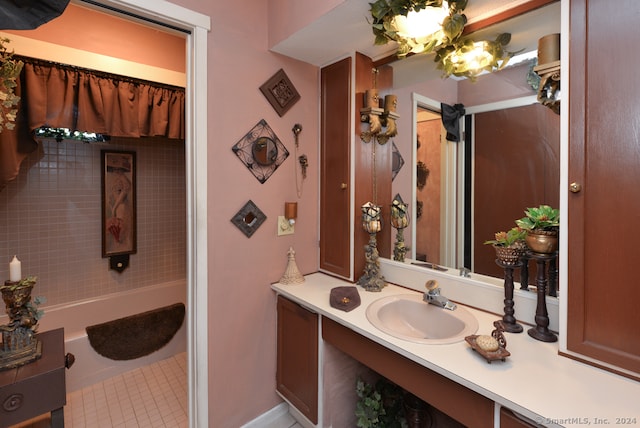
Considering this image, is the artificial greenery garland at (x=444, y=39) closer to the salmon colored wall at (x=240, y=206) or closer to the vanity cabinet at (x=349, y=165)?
the vanity cabinet at (x=349, y=165)

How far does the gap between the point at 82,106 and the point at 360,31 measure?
1.81m

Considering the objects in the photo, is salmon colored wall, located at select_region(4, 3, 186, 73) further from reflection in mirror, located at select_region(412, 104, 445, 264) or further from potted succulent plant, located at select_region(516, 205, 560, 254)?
potted succulent plant, located at select_region(516, 205, 560, 254)

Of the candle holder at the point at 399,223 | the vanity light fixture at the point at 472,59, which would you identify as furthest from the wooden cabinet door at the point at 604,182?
the candle holder at the point at 399,223

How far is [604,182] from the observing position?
0.91 m

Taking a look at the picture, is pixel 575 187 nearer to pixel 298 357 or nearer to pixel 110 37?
pixel 298 357

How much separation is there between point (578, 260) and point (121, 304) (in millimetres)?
3233

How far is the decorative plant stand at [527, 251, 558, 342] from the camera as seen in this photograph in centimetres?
108

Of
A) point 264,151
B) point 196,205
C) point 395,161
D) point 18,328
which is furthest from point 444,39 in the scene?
point 18,328

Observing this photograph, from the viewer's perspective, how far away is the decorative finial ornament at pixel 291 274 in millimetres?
1776

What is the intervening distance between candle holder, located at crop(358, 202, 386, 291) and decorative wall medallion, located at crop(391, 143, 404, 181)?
0.28 metres

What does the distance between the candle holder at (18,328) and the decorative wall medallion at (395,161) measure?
193cm

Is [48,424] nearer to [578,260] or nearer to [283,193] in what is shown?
[283,193]

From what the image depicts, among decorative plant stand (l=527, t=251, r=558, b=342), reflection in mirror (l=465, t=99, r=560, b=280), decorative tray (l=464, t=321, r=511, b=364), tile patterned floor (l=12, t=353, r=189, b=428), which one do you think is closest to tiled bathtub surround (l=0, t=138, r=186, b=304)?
tile patterned floor (l=12, t=353, r=189, b=428)

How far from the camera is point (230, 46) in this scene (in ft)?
5.17
